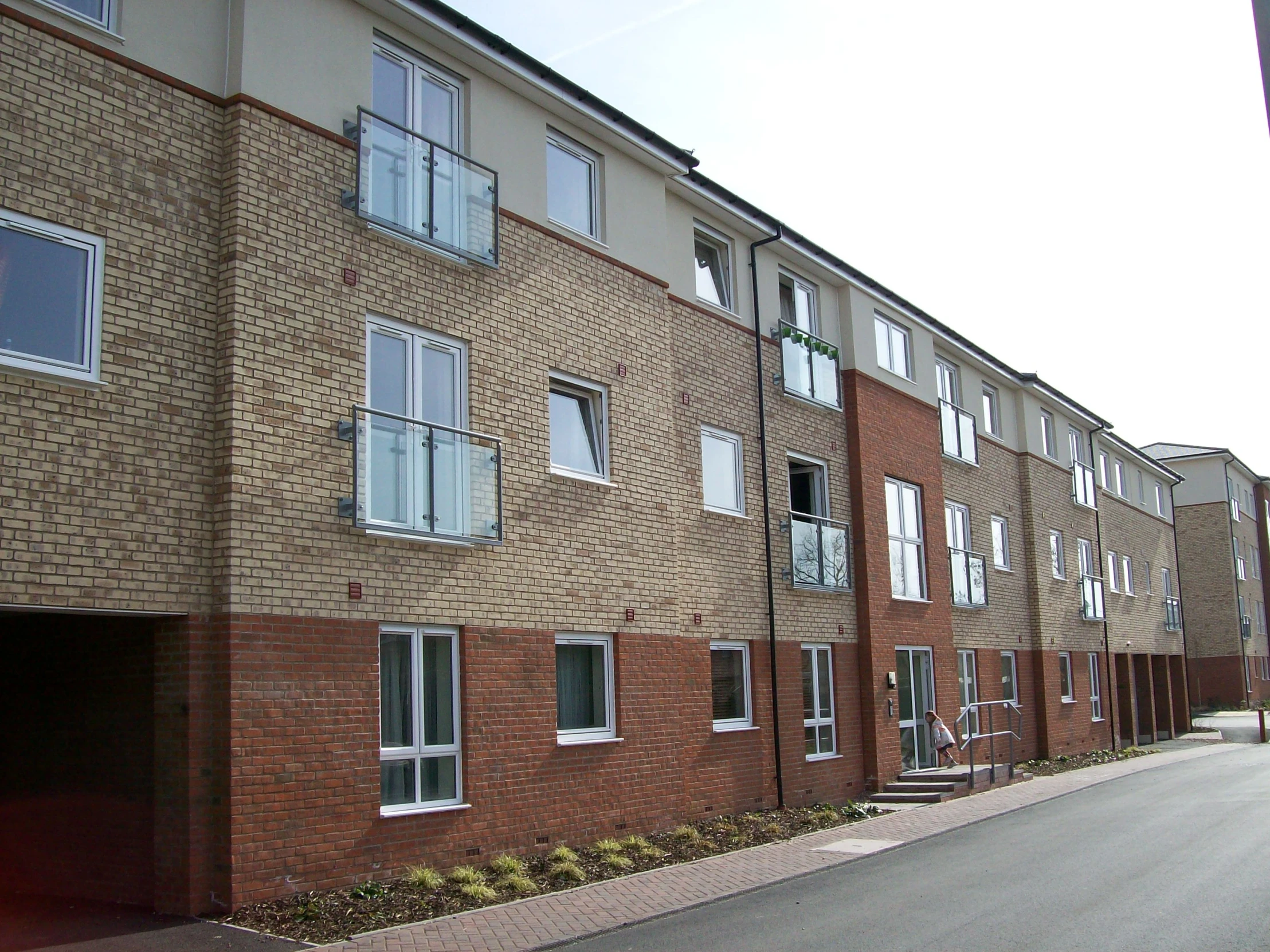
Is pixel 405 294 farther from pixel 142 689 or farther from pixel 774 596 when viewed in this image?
pixel 774 596

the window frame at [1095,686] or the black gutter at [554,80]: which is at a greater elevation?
the black gutter at [554,80]

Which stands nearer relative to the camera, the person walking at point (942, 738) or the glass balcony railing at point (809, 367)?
the glass balcony railing at point (809, 367)

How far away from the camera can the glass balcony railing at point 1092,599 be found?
28516 mm

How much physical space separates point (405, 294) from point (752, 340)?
711cm

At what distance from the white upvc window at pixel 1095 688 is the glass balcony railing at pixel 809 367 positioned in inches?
562

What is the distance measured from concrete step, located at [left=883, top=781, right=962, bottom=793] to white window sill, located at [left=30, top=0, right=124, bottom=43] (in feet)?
47.0

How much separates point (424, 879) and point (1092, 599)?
23382 mm

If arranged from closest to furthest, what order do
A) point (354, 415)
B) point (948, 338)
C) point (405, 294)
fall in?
1. point (354, 415)
2. point (405, 294)
3. point (948, 338)

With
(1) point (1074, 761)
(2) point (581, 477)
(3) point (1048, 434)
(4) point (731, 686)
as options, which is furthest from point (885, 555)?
(3) point (1048, 434)

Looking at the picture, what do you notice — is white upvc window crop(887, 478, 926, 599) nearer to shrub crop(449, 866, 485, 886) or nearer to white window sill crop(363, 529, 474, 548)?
white window sill crop(363, 529, 474, 548)

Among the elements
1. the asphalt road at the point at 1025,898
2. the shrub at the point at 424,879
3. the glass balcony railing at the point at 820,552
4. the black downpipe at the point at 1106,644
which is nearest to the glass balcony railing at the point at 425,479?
the shrub at the point at 424,879

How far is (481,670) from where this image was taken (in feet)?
36.4

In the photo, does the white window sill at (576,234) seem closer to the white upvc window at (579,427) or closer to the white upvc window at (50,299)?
the white upvc window at (579,427)

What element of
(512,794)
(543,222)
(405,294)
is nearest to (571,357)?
(543,222)
